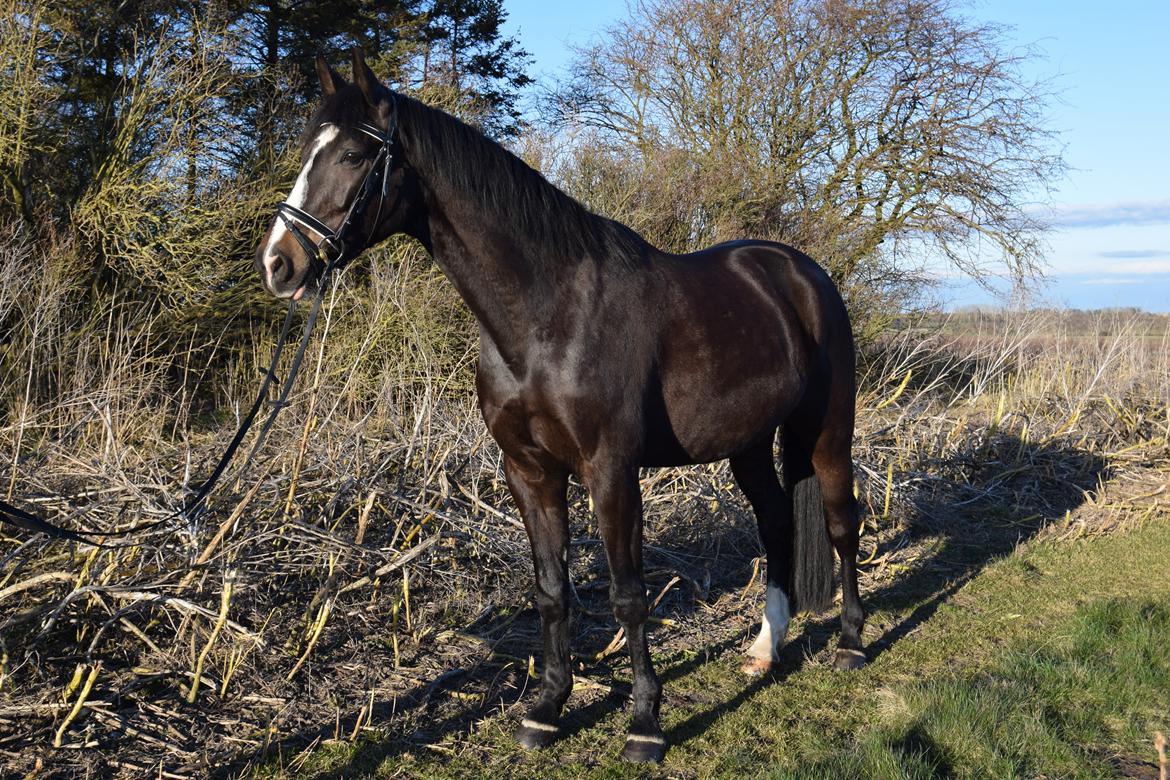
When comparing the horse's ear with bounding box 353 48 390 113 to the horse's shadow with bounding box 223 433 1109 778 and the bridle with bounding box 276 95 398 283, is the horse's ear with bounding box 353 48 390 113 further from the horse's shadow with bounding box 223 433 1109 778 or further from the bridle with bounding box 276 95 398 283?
the horse's shadow with bounding box 223 433 1109 778

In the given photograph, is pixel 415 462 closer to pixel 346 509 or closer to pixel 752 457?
pixel 346 509

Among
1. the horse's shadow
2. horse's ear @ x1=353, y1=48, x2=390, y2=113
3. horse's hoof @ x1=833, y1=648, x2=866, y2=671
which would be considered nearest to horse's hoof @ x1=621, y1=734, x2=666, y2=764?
the horse's shadow

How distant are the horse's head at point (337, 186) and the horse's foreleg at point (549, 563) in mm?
1068

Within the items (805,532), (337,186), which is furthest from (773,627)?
(337,186)

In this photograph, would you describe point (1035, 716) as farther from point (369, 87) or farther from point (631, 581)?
point (369, 87)

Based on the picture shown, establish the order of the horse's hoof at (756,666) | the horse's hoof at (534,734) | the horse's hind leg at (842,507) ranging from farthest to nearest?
1. the horse's hind leg at (842,507)
2. the horse's hoof at (756,666)
3. the horse's hoof at (534,734)

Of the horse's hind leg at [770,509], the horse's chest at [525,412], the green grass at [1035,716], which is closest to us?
the green grass at [1035,716]

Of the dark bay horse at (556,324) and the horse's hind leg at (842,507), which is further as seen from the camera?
the horse's hind leg at (842,507)

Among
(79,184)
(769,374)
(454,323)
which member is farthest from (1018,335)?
(79,184)

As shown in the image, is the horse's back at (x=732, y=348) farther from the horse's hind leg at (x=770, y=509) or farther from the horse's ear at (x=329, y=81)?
the horse's ear at (x=329, y=81)

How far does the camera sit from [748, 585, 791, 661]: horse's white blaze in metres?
4.10

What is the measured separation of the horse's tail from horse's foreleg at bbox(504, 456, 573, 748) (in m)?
1.45

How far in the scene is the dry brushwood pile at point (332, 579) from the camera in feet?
11.0

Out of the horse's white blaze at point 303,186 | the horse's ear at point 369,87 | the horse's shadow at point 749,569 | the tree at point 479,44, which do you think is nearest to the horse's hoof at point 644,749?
the horse's shadow at point 749,569
